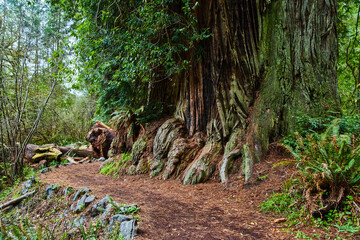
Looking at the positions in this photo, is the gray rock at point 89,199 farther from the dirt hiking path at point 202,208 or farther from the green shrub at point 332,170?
the green shrub at point 332,170

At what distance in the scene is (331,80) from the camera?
178 inches

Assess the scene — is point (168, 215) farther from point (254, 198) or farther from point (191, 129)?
point (191, 129)

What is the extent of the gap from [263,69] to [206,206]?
10.0ft

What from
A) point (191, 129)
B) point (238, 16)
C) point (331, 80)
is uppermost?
point (238, 16)

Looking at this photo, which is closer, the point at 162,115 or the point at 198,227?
the point at 198,227

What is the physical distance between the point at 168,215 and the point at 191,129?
9.68 feet

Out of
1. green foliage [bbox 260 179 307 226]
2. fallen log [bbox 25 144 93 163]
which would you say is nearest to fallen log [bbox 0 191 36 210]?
fallen log [bbox 25 144 93 163]

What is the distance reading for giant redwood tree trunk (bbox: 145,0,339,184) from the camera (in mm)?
4293

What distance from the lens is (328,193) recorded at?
248cm

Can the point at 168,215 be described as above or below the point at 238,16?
below

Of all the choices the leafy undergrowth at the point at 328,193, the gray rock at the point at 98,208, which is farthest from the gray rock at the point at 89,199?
the leafy undergrowth at the point at 328,193

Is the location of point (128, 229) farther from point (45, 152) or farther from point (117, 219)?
point (45, 152)

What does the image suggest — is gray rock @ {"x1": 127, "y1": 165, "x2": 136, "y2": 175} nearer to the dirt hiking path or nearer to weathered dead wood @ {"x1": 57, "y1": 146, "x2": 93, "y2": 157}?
the dirt hiking path

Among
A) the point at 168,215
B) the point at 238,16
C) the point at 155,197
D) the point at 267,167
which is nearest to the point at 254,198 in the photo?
the point at 267,167
